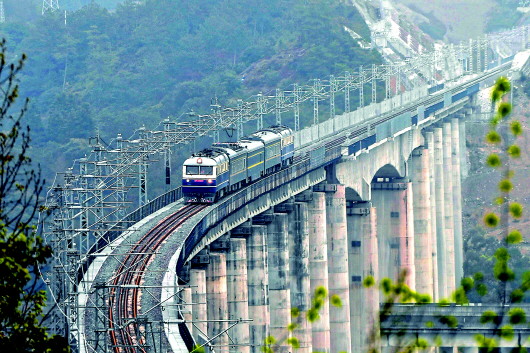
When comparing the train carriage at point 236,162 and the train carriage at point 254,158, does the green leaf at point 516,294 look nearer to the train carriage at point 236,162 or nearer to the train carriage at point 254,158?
the train carriage at point 236,162

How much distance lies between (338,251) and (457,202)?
4329cm

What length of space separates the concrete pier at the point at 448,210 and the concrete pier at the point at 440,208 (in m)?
0.43

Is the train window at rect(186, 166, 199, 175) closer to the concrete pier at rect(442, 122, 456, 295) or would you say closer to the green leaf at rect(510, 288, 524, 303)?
the green leaf at rect(510, 288, 524, 303)

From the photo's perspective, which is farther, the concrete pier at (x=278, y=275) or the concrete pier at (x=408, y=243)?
the concrete pier at (x=408, y=243)

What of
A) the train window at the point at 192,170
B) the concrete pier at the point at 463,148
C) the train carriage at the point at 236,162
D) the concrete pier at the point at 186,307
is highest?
the concrete pier at the point at 463,148

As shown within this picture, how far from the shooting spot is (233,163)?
68.9 meters

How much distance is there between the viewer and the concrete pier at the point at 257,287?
231 feet

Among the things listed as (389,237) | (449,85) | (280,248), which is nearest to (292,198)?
(280,248)

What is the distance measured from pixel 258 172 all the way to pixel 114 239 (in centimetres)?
2191

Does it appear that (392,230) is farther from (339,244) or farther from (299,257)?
(299,257)

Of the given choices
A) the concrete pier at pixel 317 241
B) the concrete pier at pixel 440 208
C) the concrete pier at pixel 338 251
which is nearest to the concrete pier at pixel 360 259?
the concrete pier at pixel 338 251

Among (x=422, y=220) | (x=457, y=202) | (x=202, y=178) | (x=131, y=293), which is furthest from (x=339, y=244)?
(x=131, y=293)

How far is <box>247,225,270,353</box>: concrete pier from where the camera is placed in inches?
2768

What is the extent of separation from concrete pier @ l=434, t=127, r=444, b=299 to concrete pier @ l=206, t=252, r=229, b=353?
59.3 meters
